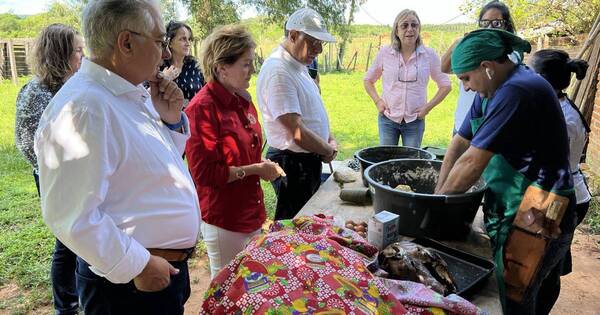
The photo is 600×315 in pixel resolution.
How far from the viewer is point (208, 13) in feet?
41.2

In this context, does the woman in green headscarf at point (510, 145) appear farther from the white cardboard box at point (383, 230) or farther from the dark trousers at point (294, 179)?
the dark trousers at point (294, 179)

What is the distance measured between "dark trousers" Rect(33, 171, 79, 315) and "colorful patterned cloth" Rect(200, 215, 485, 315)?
1.60m

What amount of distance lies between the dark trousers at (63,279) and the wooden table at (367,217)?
4.53 feet

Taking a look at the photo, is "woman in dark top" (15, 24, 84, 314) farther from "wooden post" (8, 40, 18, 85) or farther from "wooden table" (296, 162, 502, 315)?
"wooden post" (8, 40, 18, 85)

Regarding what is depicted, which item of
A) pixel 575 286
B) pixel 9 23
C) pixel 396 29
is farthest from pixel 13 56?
pixel 9 23

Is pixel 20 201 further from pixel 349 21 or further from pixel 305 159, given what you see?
pixel 349 21

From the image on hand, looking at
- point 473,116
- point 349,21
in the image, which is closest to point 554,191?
point 473,116

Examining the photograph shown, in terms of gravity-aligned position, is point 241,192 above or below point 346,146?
above

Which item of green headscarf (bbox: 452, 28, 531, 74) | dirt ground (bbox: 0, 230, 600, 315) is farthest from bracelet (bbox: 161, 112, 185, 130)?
dirt ground (bbox: 0, 230, 600, 315)

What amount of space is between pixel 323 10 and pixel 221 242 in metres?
12.1

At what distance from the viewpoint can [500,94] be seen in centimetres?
162

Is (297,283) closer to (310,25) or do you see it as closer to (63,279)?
(310,25)

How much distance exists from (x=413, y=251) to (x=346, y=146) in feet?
16.0

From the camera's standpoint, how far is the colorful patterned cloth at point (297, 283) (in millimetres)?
1099
